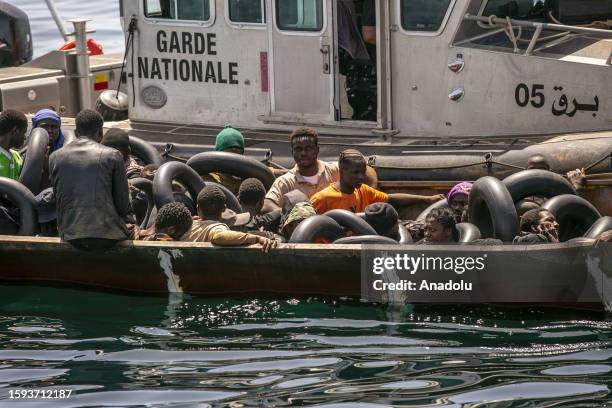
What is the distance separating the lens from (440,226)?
1047 cm

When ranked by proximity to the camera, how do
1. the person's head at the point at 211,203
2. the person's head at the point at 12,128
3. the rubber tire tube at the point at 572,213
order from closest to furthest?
the rubber tire tube at the point at 572,213 < the person's head at the point at 211,203 < the person's head at the point at 12,128

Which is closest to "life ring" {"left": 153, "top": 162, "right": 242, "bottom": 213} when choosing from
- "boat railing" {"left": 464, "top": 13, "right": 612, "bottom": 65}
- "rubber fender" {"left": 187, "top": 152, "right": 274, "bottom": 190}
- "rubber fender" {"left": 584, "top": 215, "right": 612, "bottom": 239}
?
"rubber fender" {"left": 187, "top": 152, "right": 274, "bottom": 190}

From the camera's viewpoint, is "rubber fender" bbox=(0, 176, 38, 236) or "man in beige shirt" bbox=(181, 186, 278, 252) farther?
"rubber fender" bbox=(0, 176, 38, 236)

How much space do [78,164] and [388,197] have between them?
278 centimetres

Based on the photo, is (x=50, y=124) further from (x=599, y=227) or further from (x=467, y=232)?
(x=599, y=227)

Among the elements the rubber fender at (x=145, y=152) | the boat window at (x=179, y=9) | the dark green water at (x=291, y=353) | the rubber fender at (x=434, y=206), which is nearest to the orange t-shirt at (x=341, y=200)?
the rubber fender at (x=434, y=206)

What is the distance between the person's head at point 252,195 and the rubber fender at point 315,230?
2.36ft

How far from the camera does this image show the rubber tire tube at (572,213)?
10.7m

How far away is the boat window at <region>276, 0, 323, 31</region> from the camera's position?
40.9ft

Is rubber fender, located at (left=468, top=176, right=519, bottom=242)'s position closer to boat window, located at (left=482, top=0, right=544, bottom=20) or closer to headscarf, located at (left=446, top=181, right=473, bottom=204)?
headscarf, located at (left=446, top=181, right=473, bottom=204)

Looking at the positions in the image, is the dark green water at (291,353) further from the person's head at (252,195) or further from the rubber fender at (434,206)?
the rubber fender at (434,206)

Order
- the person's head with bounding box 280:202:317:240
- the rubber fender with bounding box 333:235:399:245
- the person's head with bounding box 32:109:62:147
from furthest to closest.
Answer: the person's head with bounding box 32:109:62:147, the person's head with bounding box 280:202:317:240, the rubber fender with bounding box 333:235:399:245

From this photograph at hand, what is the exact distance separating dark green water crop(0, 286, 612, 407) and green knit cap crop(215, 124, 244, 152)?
1.90 m

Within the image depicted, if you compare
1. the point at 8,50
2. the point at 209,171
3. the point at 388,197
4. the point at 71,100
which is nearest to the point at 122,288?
the point at 209,171
